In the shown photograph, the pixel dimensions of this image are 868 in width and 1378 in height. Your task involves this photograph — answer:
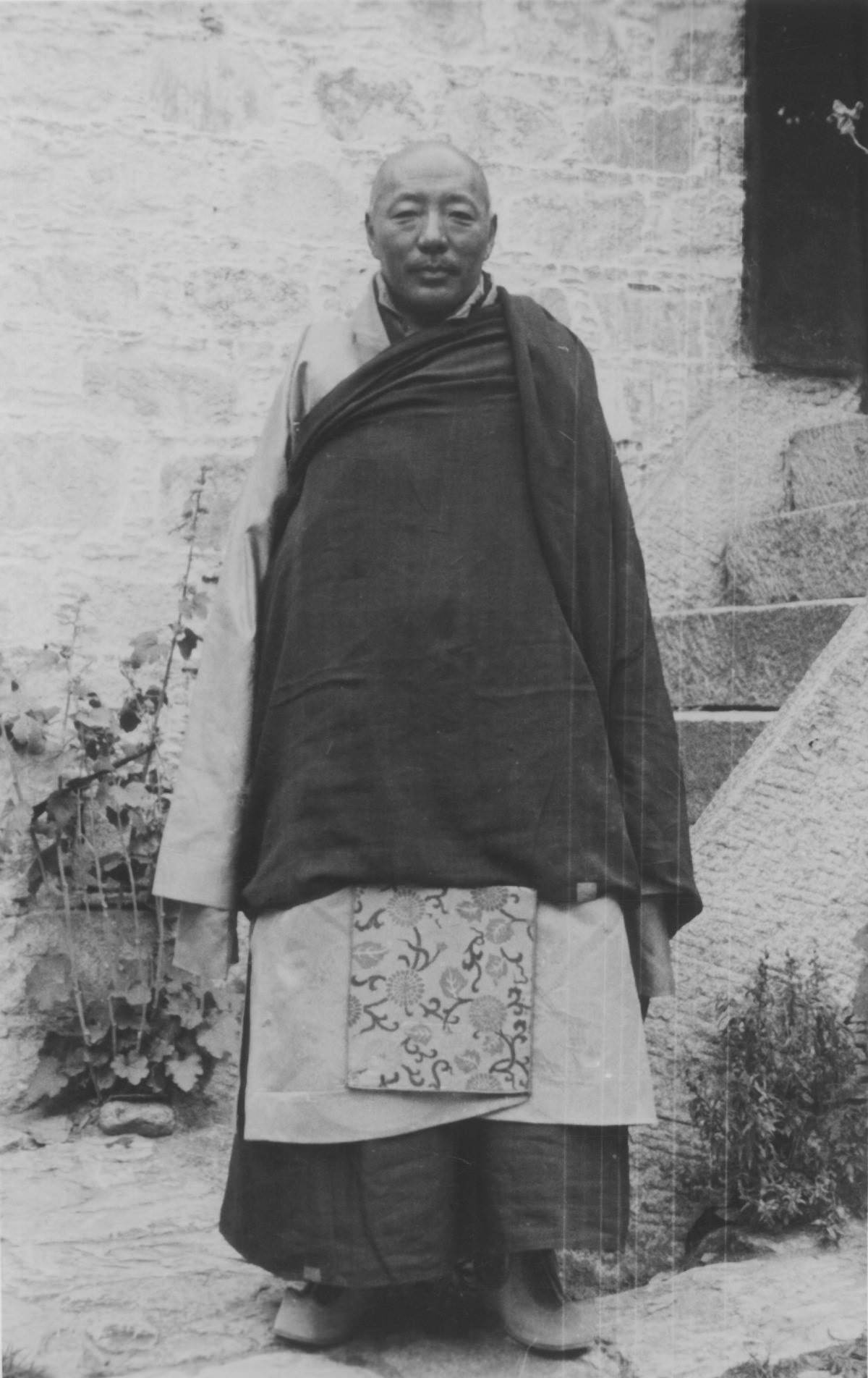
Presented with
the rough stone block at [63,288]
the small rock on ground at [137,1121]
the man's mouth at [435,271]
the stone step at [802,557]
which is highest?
the rough stone block at [63,288]

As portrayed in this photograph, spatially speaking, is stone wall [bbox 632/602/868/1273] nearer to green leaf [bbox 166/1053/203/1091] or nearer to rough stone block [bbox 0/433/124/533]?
green leaf [bbox 166/1053/203/1091]

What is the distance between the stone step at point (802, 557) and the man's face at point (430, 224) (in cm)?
179

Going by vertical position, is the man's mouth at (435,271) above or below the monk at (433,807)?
above

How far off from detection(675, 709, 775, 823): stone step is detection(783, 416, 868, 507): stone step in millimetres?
937

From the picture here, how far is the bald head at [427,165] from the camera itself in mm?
2539

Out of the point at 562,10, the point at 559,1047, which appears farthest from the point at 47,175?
the point at 559,1047

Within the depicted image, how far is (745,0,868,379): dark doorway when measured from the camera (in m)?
4.88

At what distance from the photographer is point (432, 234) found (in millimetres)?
2520

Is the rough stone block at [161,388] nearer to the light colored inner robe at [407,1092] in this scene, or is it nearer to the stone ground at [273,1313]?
the stone ground at [273,1313]

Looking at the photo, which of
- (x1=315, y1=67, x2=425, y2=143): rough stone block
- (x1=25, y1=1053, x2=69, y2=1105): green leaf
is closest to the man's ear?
(x1=315, y1=67, x2=425, y2=143): rough stone block

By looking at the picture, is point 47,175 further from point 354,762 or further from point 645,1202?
point 645,1202

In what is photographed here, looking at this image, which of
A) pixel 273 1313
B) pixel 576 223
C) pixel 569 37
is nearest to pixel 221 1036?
pixel 273 1313

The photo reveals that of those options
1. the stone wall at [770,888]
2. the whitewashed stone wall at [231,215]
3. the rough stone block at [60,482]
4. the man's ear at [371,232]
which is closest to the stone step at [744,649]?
the stone wall at [770,888]

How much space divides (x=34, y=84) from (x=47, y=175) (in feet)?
0.81
